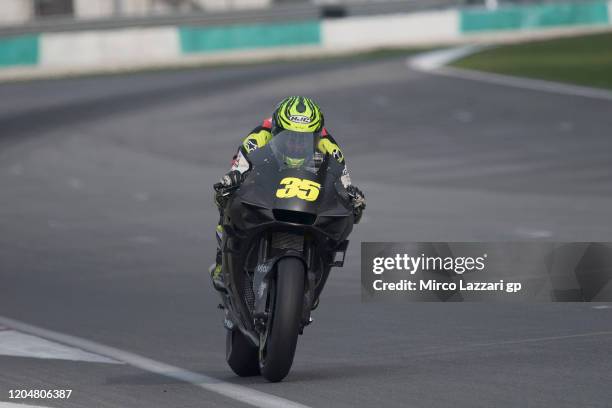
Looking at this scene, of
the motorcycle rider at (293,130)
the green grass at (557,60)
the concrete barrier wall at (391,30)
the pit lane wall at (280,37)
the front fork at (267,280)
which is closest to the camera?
the front fork at (267,280)

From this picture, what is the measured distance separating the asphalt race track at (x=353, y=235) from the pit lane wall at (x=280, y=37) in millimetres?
3008

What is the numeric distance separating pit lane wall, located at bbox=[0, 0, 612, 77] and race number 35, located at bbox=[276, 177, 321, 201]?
3238 centimetres

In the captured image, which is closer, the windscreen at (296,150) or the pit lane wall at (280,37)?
the windscreen at (296,150)

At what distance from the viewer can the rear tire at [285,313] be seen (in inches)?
280

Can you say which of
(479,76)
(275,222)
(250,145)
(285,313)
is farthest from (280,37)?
(285,313)

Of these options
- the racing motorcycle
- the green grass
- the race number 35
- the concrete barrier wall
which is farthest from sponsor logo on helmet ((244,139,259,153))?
the concrete barrier wall

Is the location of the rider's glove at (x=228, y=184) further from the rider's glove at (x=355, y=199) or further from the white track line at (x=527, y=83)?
the white track line at (x=527, y=83)

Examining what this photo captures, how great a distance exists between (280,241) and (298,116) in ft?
2.43

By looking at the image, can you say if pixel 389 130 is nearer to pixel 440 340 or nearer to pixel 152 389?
pixel 440 340

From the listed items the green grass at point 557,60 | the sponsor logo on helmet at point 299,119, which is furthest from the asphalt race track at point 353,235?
the green grass at point 557,60

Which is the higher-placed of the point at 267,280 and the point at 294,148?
the point at 294,148

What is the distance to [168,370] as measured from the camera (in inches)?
320

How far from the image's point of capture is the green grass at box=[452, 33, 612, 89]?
29.8 m

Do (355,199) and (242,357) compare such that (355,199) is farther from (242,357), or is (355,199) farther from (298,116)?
(242,357)
